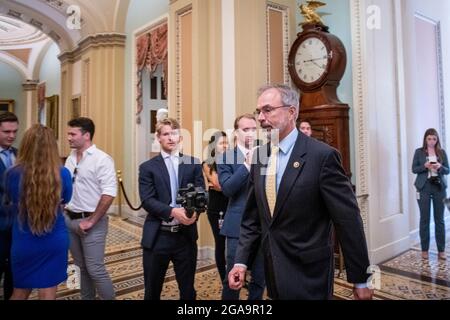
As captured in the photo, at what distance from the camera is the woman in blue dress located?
2.29 metres

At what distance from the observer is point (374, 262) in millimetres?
4633

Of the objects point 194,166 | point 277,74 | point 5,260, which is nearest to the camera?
point 194,166

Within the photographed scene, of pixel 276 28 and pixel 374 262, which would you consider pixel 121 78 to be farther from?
pixel 374 262

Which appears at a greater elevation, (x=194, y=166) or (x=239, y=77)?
(x=239, y=77)

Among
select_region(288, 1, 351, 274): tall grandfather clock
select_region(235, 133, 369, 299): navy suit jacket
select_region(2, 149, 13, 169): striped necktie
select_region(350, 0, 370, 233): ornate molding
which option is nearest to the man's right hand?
select_region(235, 133, 369, 299): navy suit jacket

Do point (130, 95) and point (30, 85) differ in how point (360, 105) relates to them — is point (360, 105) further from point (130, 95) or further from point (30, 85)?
point (30, 85)

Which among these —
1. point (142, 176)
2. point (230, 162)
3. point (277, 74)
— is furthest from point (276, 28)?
point (142, 176)

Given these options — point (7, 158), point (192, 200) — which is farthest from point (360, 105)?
point (7, 158)

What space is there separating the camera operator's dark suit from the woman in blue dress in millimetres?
542

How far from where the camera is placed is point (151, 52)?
7.80 meters

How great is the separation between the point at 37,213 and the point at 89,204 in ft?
2.22

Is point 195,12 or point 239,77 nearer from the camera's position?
point 239,77

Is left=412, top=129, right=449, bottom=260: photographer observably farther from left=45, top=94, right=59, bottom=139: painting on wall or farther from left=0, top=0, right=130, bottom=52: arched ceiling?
left=45, top=94, right=59, bottom=139: painting on wall

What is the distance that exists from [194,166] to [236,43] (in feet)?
8.52
